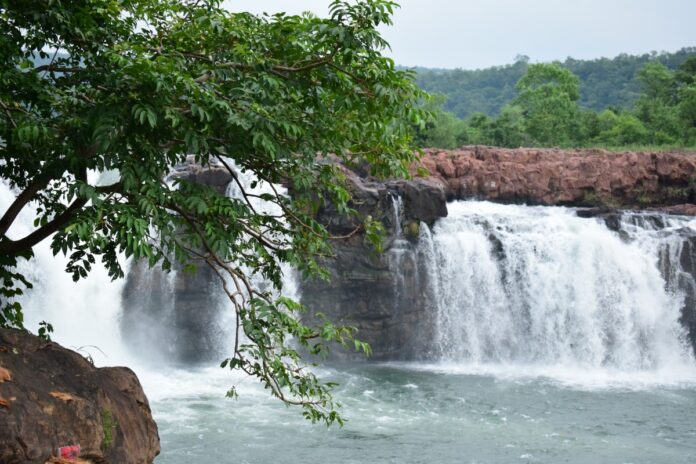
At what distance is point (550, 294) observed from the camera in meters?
24.1

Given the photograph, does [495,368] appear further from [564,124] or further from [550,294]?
[564,124]

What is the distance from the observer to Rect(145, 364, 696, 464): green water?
561 inches

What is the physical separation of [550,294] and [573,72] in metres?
59.2

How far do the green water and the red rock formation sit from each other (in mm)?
7500

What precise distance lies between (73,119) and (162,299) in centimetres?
1553

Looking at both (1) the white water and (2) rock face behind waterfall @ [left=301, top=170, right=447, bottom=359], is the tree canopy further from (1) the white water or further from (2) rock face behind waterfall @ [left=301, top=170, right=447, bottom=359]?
(2) rock face behind waterfall @ [left=301, top=170, right=447, bottom=359]

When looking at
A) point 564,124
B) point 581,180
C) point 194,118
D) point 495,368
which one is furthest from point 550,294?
point 564,124

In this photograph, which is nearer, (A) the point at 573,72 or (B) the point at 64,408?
(B) the point at 64,408

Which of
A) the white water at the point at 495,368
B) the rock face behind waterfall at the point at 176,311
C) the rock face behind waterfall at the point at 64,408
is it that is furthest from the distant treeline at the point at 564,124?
the rock face behind waterfall at the point at 64,408

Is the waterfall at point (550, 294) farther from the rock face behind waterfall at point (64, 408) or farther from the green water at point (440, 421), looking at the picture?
the rock face behind waterfall at point (64, 408)

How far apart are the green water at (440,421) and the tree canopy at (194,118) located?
660 cm

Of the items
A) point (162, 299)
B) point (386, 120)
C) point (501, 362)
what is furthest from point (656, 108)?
point (386, 120)

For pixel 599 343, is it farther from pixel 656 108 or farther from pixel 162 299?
pixel 656 108

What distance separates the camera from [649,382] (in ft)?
70.6
